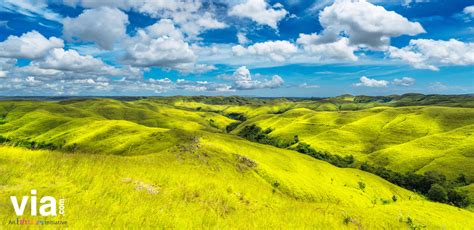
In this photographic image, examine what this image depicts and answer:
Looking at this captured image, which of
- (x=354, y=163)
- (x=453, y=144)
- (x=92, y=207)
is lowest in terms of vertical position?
(x=354, y=163)

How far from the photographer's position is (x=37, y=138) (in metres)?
198

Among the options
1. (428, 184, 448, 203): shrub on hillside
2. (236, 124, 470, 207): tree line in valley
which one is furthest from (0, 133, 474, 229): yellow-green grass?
(236, 124, 470, 207): tree line in valley

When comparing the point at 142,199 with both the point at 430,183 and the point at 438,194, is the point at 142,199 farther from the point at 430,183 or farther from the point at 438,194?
the point at 430,183

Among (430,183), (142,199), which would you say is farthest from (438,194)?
(142,199)

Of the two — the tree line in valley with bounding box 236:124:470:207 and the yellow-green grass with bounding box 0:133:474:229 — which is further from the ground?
the yellow-green grass with bounding box 0:133:474:229

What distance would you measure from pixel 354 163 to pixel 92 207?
660 feet

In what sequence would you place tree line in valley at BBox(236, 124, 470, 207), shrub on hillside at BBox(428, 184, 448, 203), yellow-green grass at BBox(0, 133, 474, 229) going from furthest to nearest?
tree line in valley at BBox(236, 124, 470, 207) → shrub on hillside at BBox(428, 184, 448, 203) → yellow-green grass at BBox(0, 133, 474, 229)

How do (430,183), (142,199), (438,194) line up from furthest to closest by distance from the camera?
(430,183) < (438,194) < (142,199)

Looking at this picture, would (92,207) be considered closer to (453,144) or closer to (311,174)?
(311,174)

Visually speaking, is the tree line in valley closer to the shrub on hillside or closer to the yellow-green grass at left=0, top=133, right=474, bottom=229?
the shrub on hillside

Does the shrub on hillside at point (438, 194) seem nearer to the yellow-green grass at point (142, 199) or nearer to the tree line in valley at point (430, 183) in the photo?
the tree line in valley at point (430, 183)

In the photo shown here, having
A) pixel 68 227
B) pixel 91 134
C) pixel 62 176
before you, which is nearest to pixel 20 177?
pixel 62 176

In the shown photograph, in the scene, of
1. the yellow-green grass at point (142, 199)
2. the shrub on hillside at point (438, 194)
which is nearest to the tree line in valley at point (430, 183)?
the shrub on hillside at point (438, 194)

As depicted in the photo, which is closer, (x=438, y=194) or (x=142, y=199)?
(x=142, y=199)
